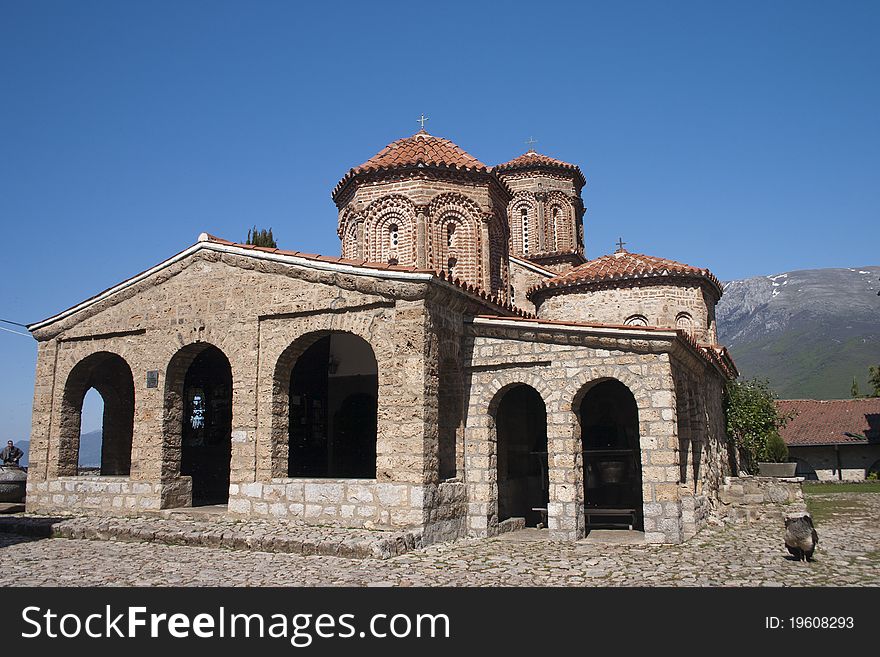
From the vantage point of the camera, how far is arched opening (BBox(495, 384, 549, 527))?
12789 millimetres

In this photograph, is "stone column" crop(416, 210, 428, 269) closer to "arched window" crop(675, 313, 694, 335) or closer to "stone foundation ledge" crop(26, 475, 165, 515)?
"arched window" crop(675, 313, 694, 335)

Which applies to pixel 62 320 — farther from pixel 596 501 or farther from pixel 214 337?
pixel 596 501

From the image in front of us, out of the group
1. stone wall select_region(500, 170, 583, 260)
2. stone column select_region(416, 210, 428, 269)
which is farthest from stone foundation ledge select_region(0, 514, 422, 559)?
stone wall select_region(500, 170, 583, 260)

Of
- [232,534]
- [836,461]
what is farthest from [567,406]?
[836,461]

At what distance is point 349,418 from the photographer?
15.3 m

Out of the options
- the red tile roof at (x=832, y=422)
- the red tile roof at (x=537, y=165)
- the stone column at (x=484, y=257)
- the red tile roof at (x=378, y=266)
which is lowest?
the red tile roof at (x=832, y=422)

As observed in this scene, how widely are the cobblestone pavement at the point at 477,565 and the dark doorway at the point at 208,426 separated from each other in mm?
4856

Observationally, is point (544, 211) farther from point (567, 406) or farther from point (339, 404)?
point (567, 406)

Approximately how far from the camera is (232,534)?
32.2 feet

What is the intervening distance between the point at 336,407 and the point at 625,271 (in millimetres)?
8430

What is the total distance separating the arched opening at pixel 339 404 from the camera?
49.1ft

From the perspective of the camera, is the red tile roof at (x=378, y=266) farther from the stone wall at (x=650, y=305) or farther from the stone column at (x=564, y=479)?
the stone wall at (x=650, y=305)

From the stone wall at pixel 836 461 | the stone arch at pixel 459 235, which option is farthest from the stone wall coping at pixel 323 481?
the stone wall at pixel 836 461

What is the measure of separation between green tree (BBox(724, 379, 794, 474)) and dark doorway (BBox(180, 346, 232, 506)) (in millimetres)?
13435
